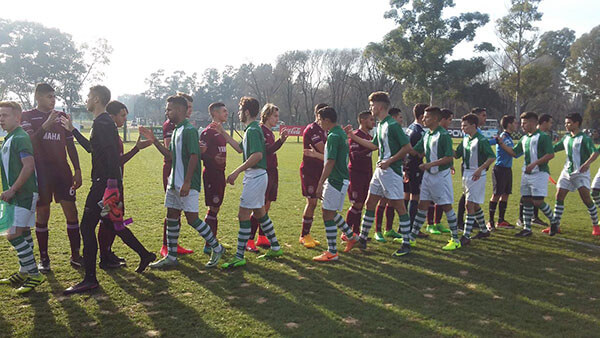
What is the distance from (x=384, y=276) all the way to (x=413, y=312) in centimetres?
110

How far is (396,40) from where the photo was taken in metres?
42.0

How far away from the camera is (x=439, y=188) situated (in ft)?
20.9

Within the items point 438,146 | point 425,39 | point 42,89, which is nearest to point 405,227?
point 438,146

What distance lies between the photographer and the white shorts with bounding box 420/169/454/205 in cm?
636

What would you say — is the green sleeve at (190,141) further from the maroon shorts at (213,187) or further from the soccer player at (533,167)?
the soccer player at (533,167)

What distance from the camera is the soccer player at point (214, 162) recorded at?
617 cm

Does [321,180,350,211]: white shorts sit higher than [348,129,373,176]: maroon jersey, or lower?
lower

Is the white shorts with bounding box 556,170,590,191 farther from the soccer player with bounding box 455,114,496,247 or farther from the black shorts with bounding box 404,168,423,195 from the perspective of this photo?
the black shorts with bounding box 404,168,423,195

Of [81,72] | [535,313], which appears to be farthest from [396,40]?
[535,313]

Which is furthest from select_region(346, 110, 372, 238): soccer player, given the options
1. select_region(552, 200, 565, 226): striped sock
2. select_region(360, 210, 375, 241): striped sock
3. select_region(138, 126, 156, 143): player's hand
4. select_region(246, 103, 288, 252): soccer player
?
Result: select_region(552, 200, 565, 226): striped sock

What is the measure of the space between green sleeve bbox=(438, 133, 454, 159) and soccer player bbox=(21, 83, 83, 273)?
4.84 metres

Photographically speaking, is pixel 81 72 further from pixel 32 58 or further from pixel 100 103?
pixel 100 103

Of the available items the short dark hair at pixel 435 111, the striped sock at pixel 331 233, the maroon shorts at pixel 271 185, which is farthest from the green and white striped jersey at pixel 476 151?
the maroon shorts at pixel 271 185

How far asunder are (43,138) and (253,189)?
8.24ft
